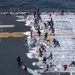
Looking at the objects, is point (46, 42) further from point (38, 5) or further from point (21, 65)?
point (38, 5)

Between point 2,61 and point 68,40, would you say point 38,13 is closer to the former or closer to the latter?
point 68,40

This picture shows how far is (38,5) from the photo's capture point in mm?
95625

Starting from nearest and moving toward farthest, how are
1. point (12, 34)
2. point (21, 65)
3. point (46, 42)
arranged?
1. point (21, 65)
2. point (46, 42)
3. point (12, 34)

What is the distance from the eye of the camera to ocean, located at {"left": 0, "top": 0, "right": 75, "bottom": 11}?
93188mm

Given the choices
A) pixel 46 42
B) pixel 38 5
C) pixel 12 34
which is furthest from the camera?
pixel 38 5

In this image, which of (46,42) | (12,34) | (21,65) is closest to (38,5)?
(12,34)

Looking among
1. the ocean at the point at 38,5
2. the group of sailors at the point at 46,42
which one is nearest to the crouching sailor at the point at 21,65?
the group of sailors at the point at 46,42

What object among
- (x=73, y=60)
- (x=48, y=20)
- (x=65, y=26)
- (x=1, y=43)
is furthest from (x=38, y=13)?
(x=73, y=60)

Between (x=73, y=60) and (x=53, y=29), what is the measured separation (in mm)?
10921

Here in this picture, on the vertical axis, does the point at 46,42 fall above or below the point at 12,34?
below

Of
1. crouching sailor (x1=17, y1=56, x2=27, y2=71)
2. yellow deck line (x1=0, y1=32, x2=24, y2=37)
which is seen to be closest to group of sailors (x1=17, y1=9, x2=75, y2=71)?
crouching sailor (x1=17, y1=56, x2=27, y2=71)

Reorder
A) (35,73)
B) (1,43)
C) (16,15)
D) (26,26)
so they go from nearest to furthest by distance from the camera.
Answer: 1. (35,73)
2. (1,43)
3. (26,26)
4. (16,15)

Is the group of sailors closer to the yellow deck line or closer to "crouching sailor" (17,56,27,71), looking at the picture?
"crouching sailor" (17,56,27,71)

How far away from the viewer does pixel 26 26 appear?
6625cm
